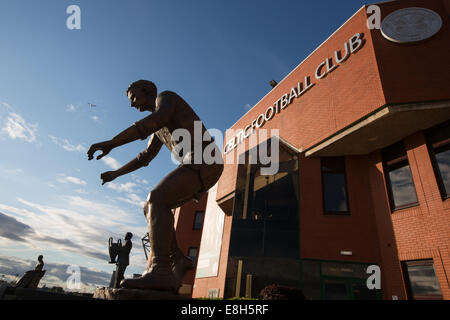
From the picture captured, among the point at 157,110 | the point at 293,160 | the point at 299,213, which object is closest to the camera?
the point at 157,110

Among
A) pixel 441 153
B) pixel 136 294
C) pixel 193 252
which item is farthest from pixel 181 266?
pixel 193 252

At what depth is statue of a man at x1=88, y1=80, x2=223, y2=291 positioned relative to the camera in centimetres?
203

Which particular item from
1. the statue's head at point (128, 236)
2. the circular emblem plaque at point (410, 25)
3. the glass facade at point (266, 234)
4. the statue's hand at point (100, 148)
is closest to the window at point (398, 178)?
the glass facade at point (266, 234)

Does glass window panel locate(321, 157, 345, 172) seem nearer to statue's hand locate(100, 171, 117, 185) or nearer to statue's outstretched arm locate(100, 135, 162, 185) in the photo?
statue's outstretched arm locate(100, 135, 162, 185)

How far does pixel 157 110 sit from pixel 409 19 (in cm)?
1203

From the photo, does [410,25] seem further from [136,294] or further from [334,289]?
[136,294]

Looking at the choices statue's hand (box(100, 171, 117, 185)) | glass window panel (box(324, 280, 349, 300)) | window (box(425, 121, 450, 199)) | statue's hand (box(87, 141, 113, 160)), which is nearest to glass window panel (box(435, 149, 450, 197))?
window (box(425, 121, 450, 199))

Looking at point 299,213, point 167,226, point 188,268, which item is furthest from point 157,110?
point 299,213

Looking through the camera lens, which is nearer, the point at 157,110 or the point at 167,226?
the point at 167,226

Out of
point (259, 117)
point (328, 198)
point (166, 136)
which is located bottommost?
point (166, 136)

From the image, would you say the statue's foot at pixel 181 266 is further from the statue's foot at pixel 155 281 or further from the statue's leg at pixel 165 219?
the statue's foot at pixel 155 281

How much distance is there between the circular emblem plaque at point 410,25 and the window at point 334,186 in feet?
17.4

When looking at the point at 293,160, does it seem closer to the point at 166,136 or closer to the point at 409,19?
the point at 409,19
